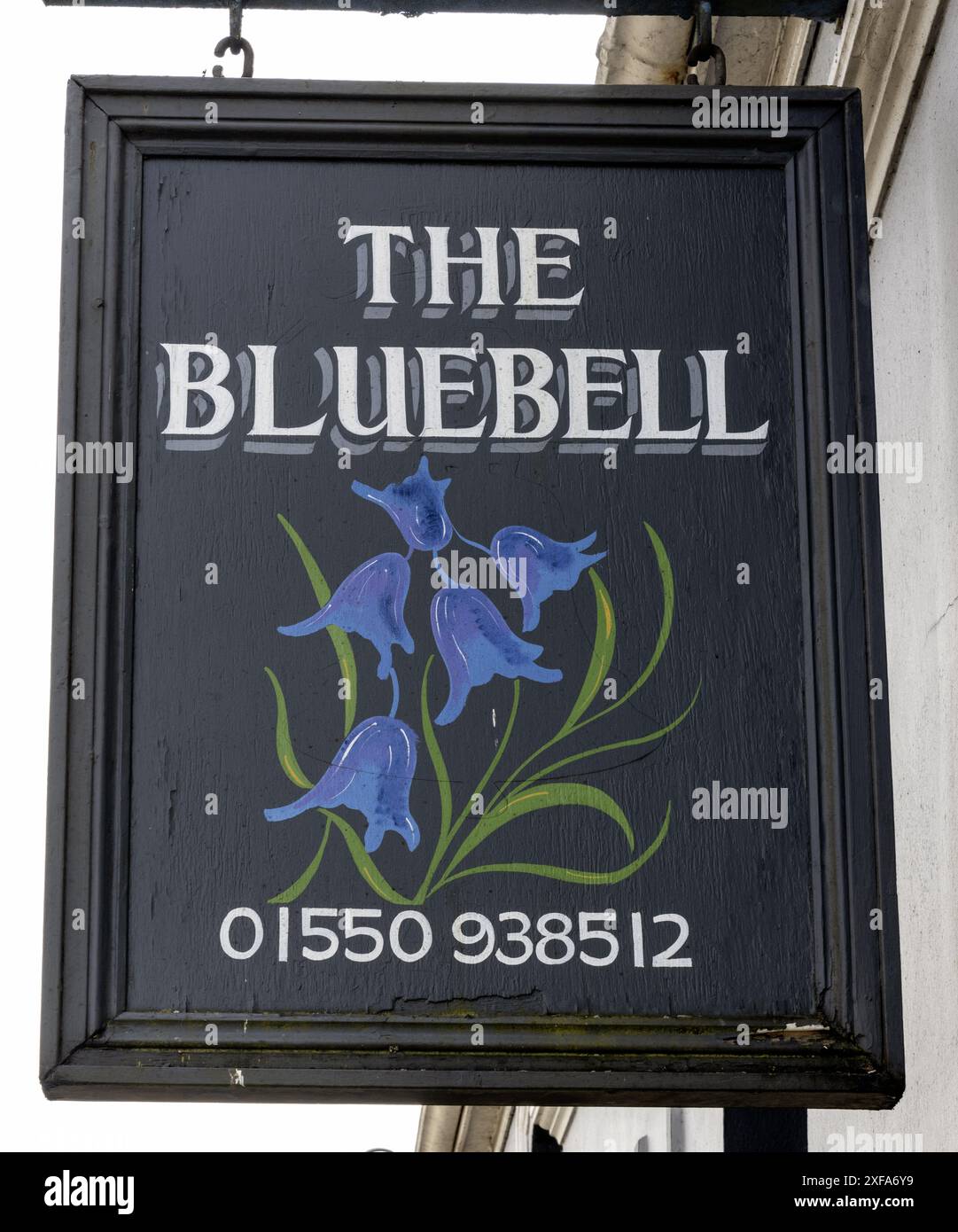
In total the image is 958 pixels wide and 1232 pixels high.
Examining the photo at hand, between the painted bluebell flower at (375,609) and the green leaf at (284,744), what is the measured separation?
0.09m

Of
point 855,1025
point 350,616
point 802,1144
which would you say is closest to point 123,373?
point 350,616

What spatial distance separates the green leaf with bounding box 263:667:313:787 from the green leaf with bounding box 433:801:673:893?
0.30 meters

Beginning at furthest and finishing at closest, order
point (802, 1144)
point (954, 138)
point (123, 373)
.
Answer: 1. point (802, 1144)
2. point (954, 138)
3. point (123, 373)

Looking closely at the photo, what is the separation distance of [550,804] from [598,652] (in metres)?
0.26

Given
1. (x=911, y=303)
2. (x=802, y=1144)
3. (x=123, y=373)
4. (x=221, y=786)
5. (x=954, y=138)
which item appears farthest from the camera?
(x=802, y=1144)

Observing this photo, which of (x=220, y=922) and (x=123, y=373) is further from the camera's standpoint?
(x=123, y=373)

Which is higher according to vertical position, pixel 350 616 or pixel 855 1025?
pixel 350 616

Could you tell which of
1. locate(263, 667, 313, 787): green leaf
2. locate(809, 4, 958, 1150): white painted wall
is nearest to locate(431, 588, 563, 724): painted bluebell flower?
locate(263, 667, 313, 787): green leaf

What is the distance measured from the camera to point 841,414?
299 cm

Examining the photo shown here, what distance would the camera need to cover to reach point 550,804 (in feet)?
9.27
